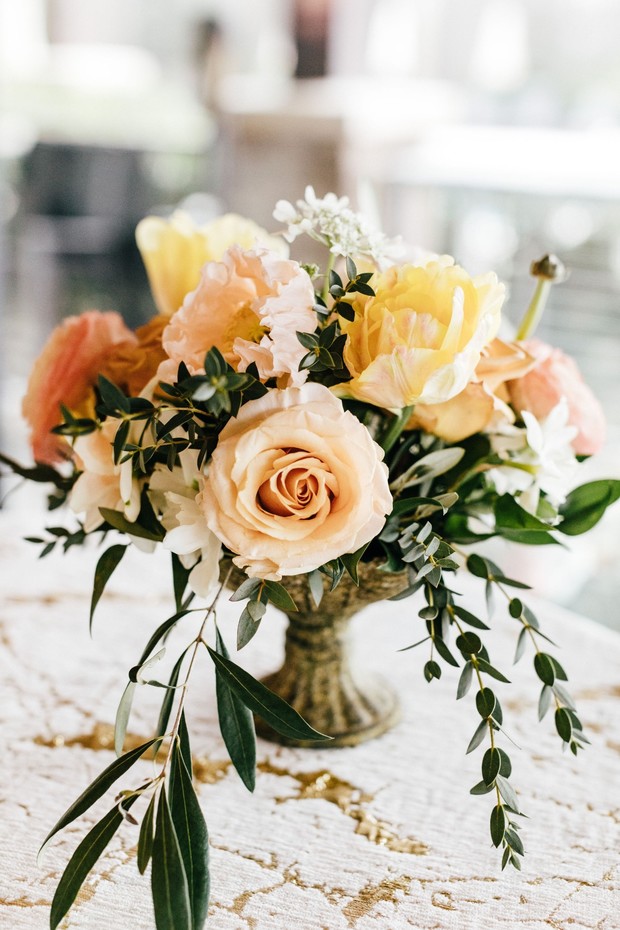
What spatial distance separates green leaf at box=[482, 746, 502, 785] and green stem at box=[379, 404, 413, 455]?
21 centimetres

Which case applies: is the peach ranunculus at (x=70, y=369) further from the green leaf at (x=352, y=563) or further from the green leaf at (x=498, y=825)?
the green leaf at (x=498, y=825)

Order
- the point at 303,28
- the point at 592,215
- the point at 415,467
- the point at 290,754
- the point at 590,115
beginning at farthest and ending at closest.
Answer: the point at 303,28 → the point at 590,115 → the point at 592,215 → the point at 290,754 → the point at 415,467

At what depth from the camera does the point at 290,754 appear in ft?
2.67

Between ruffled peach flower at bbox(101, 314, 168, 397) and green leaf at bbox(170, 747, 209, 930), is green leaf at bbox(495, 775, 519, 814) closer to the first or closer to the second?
green leaf at bbox(170, 747, 209, 930)

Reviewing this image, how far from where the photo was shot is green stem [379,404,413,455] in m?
0.68

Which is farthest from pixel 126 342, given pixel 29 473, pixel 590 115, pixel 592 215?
pixel 590 115

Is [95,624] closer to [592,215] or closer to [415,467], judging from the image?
[415,467]

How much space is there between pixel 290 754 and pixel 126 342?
0.36 meters

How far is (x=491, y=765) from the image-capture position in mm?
604

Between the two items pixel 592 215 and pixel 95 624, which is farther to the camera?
pixel 592 215

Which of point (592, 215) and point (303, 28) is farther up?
point (303, 28)

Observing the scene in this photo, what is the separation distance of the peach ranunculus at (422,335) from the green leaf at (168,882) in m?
0.28

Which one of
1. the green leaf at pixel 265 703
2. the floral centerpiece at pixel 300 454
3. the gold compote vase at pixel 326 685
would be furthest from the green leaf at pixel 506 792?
the gold compote vase at pixel 326 685

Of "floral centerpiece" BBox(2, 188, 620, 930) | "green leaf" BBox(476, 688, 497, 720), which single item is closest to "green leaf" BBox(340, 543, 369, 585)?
"floral centerpiece" BBox(2, 188, 620, 930)
